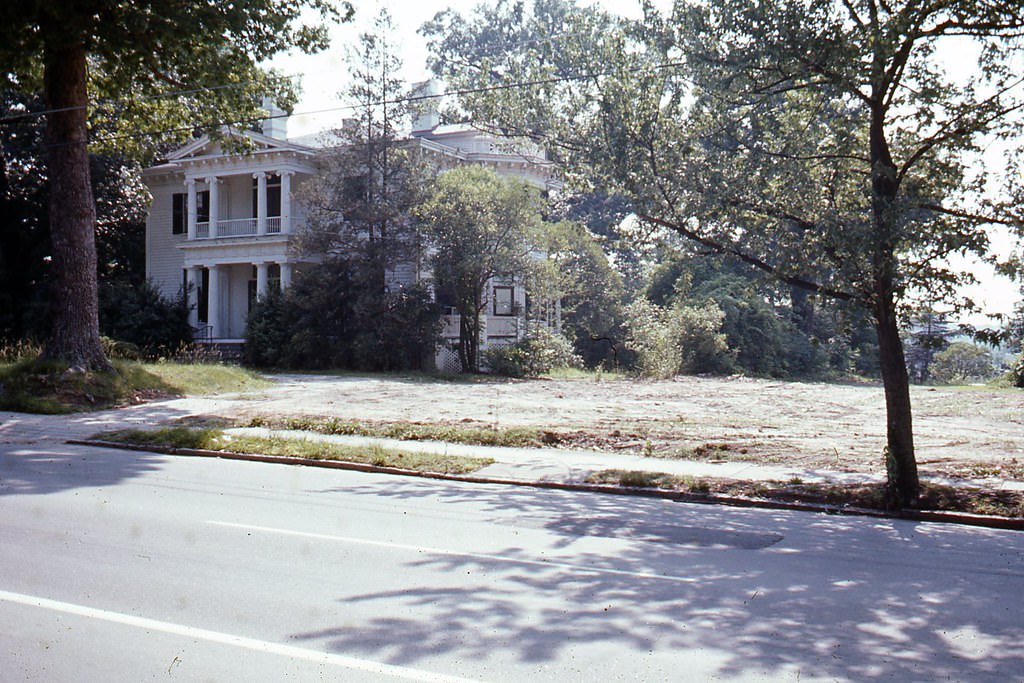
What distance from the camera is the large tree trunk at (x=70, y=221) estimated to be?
2036 cm

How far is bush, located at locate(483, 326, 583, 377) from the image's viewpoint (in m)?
31.8

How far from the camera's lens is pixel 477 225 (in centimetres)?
3075

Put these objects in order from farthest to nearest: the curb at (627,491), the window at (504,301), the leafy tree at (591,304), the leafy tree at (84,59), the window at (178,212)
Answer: the window at (178,212) → the leafy tree at (591,304) → the window at (504,301) → the leafy tree at (84,59) → the curb at (627,491)

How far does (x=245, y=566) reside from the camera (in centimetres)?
698

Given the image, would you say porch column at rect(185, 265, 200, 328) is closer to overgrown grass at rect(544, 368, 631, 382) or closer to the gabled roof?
the gabled roof

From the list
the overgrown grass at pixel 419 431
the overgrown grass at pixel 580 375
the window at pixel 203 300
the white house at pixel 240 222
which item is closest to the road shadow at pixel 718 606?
the overgrown grass at pixel 419 431

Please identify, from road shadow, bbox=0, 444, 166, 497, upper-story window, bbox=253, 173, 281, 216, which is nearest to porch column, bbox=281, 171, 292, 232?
upper-story window, bbox=253, 173, 281, 216

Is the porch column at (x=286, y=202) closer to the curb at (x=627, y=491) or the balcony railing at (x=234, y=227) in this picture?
the balcony railing at (x=234, y=227)

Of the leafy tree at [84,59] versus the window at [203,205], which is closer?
the leafy tree at [84,59]

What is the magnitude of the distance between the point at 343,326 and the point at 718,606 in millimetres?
27258

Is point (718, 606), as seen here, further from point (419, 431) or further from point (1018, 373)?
point (1018, 373)

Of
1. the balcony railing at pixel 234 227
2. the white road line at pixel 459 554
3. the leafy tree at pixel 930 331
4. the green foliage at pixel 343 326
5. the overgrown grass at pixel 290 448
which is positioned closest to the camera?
the white road line at pixel 459 554

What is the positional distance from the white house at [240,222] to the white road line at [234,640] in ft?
89.5

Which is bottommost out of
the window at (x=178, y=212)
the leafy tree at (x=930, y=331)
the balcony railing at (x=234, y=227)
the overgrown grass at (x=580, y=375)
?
the overgrown grass at (x=580, y=375)
